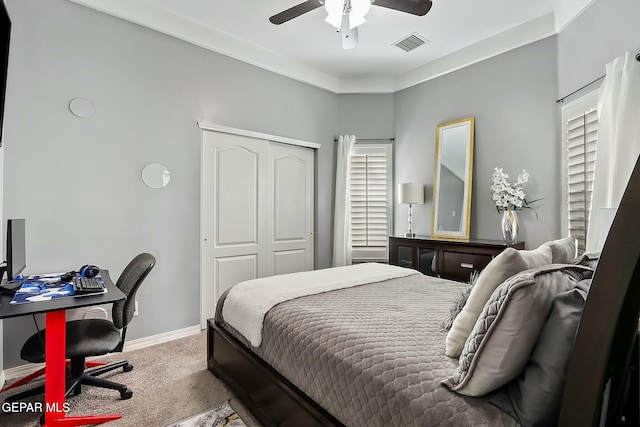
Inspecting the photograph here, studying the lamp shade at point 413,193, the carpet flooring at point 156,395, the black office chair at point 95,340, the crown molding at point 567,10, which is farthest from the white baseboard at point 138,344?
the crown molding at point 567,10

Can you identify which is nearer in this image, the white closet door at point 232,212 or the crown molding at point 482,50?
the crown molding at point 482,50

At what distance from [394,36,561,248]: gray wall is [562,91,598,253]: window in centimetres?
19

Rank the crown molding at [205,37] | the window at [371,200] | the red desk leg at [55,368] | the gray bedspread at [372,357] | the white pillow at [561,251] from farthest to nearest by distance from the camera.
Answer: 1. the window at [371,200]
2. the crown molding at [205,37]
3. the red desk leg at [55,368]
4. the white pillow at [561,251]
5. the gray bedspread at [372,357]

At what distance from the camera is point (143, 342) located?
9.61ft

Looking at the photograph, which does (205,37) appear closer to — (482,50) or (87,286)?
(87,286)

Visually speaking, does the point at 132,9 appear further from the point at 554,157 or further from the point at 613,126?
the point at 554,157

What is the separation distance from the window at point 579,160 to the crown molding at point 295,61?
931 mm

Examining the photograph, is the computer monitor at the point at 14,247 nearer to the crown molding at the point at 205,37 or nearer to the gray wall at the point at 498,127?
the crown molding at the point at 205,37

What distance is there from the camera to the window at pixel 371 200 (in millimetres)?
4551

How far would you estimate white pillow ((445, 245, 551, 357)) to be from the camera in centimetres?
122

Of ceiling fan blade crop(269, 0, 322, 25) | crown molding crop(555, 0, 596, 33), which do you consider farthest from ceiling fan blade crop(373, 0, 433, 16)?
crown molding crop(555, 0, 596, 33)

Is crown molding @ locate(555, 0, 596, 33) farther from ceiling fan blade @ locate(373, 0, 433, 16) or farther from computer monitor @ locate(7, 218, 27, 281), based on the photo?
computer monitor @ locate(7, 218, 27, 281)

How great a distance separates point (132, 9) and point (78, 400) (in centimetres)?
307

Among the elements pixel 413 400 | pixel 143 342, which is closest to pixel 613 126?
pixel 413 400
